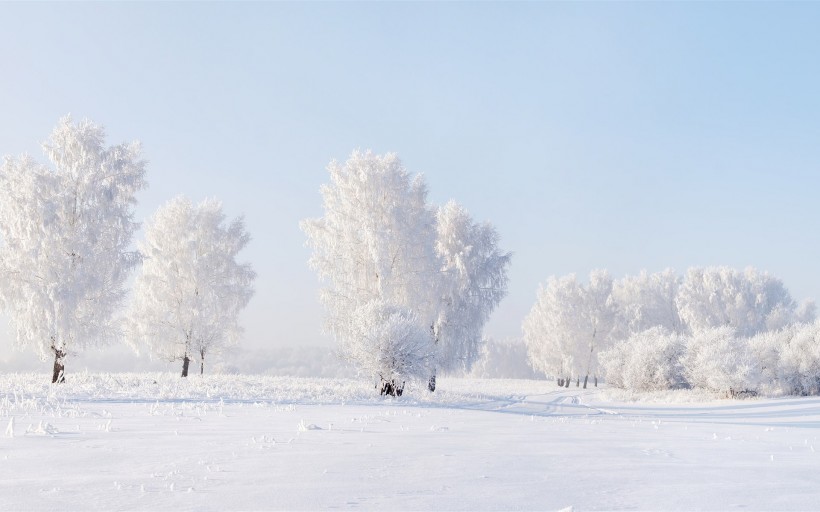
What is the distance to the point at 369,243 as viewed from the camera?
93.4ft

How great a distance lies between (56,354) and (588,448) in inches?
914

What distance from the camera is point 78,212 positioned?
25.2 meters

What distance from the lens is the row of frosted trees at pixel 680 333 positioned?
35000 millimetres

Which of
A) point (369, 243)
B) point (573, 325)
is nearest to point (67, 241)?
point (369, 243)

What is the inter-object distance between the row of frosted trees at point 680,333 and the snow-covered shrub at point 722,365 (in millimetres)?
54

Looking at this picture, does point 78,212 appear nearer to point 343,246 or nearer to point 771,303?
point 343,246

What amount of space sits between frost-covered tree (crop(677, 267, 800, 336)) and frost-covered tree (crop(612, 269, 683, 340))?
7.96 ft

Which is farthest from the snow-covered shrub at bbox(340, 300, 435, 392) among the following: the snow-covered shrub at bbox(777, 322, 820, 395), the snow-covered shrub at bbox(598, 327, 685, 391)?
the snow-covered shrub at bbox(777, 322, 820, 395)

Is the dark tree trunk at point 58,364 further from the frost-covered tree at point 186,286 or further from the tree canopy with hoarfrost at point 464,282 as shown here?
the tree canopy with hoarfrost at point 464,282

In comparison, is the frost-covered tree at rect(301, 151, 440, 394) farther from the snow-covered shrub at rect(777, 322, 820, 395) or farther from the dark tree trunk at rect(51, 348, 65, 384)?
the snow-covered shrub at rect(777, 322, 820, 395)

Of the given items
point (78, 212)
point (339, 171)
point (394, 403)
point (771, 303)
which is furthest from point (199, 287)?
point (771, 303)

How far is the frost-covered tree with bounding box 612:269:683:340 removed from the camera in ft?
211

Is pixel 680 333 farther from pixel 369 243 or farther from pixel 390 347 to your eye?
pixel 390 347

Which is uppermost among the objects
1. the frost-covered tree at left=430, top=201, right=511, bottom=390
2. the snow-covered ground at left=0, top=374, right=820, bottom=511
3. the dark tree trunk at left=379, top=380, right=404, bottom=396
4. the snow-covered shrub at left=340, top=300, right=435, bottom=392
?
the frost-covered tree at left=430, top=201, right=511, bottom=390
